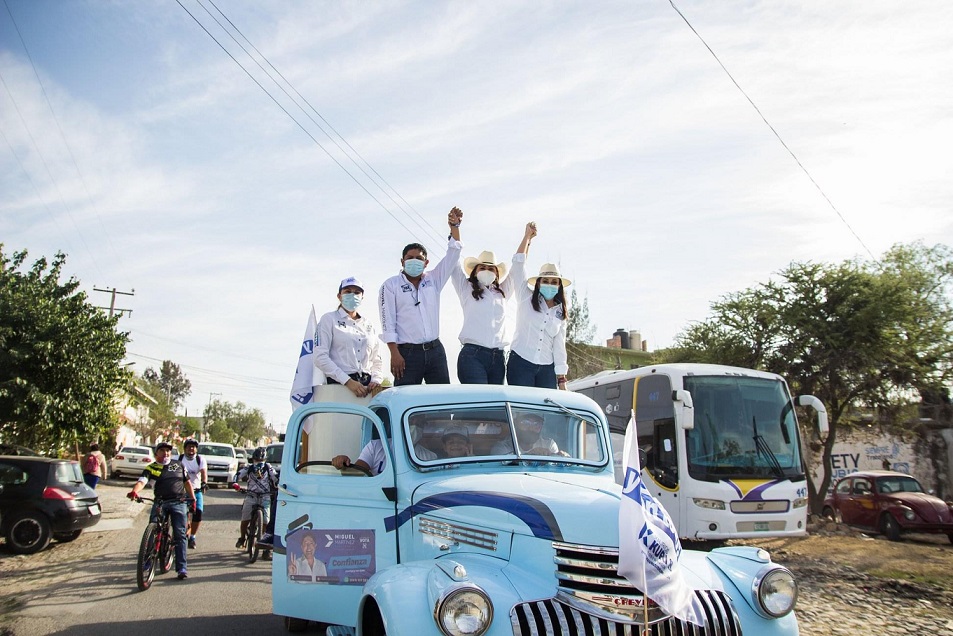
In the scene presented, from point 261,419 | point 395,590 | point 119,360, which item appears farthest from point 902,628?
point 261,419

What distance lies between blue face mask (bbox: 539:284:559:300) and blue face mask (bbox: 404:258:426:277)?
121 cm

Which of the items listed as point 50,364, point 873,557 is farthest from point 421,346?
point 50,364

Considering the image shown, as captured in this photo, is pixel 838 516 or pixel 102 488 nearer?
pixel 838 516

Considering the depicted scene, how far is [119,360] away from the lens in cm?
2161

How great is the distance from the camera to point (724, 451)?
13.1 meters

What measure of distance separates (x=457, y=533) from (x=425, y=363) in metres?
2.79

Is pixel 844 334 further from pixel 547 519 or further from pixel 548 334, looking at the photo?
pixel 547 519

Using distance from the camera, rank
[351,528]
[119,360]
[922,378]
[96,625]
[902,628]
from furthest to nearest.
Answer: [119,360] → [922,378] → [902,628] → [96,625] → [351,528]

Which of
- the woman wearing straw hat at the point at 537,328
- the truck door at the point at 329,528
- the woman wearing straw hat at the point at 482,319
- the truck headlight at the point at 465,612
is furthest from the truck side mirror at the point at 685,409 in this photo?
the truck headlight at the point at 465,612

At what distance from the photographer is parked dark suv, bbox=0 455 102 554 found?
12.6m

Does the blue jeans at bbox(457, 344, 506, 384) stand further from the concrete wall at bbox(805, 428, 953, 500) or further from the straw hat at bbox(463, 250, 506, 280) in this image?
the concrete wall at bbox(805, 428, 953, 500)

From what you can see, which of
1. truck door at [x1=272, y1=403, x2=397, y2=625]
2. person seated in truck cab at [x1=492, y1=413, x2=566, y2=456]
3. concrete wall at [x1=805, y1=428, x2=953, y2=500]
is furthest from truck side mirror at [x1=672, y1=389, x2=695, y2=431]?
concrete wall at [x1=805, y1=428, x2=953, y2=500]

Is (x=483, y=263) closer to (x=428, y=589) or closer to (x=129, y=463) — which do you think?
(x=428, y=589)

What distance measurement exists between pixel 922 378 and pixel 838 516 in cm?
426
